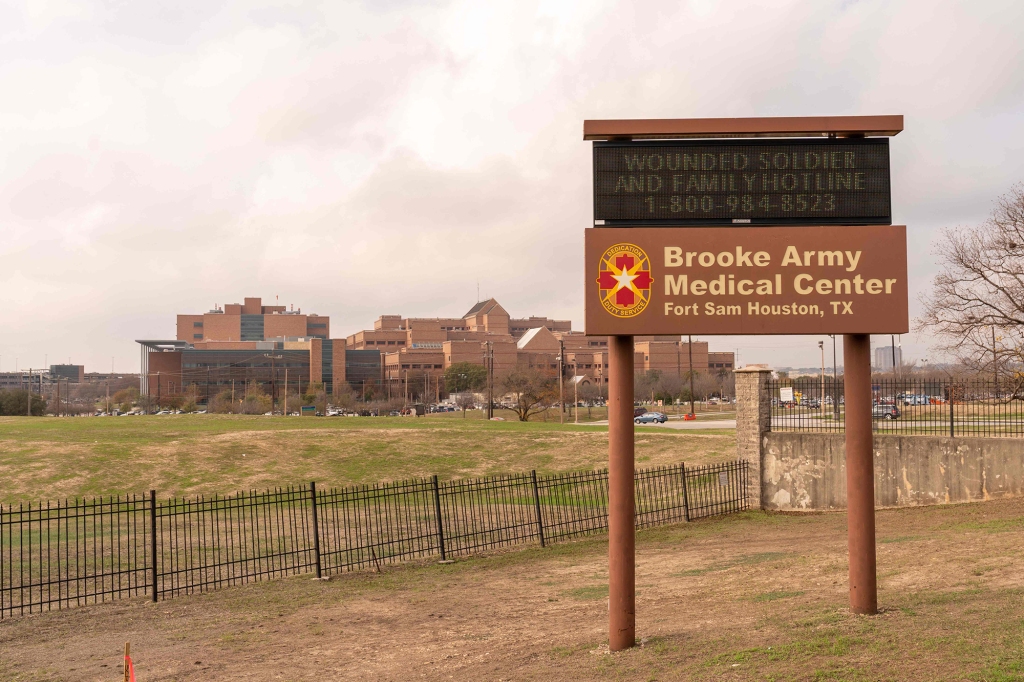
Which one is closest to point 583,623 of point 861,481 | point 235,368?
point 861,481

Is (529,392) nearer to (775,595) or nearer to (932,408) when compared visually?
(932,408)

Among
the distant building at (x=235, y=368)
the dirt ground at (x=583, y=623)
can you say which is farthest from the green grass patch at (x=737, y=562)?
the distant building at (x=235, y=368)

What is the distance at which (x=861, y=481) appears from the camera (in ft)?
25.1

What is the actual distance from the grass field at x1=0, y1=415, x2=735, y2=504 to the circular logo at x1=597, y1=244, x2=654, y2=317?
77.2 feet

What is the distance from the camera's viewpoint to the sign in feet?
25.3

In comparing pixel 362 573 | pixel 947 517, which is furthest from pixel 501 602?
pixel 947 517

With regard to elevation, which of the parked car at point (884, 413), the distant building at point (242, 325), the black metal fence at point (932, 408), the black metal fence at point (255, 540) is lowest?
the black metal fence at point (255, 540)

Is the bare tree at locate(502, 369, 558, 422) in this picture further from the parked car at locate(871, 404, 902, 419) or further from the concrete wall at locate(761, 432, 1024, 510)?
the concrete wall at locate(761, 432, 1024, 510)

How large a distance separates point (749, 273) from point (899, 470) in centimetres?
1342

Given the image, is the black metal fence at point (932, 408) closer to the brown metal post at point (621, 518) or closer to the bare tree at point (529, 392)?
the brown metal post at point (621, 518)

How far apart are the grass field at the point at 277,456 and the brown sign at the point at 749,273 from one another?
76.2 ft

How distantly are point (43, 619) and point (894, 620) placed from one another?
10848mm

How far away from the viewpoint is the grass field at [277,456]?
2810 cm

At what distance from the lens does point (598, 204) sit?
25.2 feet
